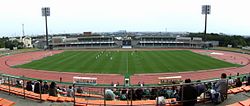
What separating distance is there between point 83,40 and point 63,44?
13.4 meters

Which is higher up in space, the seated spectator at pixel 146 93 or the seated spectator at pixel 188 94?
the seated spectator at pixel 188 94

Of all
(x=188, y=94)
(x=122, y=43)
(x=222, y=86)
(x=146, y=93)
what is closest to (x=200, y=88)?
(x=222, y=86)

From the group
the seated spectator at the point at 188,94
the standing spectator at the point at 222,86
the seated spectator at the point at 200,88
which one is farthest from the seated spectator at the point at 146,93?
the standing spectator at the point at 222,86

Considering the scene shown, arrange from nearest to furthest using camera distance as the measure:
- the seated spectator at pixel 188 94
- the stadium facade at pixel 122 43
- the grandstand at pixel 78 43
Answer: the seated spectator at pixel 188 94, the stadium facade at pixel 122 43, the grandstand at pixel 78 43

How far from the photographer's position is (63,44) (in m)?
91.7

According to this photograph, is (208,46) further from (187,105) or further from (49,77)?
(187,105)

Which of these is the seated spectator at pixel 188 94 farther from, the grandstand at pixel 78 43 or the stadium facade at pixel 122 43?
the grandstand at pixel 78 43

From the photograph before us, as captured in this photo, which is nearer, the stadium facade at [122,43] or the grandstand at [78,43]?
the stadium facade at [122,43]

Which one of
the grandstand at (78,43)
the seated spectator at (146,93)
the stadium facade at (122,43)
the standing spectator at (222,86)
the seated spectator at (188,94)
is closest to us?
the seated spectator at (188,94)

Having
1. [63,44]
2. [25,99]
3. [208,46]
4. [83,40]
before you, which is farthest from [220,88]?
[83,40]

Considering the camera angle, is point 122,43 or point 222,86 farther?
point 122,43

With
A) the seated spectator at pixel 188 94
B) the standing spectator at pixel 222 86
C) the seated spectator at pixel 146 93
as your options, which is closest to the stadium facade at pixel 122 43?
the seated spectator at pixel 146 93

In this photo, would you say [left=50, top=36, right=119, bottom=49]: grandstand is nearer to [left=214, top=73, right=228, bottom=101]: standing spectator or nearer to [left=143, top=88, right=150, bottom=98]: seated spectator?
[left=143, top=88, right=150, bottom=98]: seated spectator

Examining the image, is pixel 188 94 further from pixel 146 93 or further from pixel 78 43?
pixel 78 43
